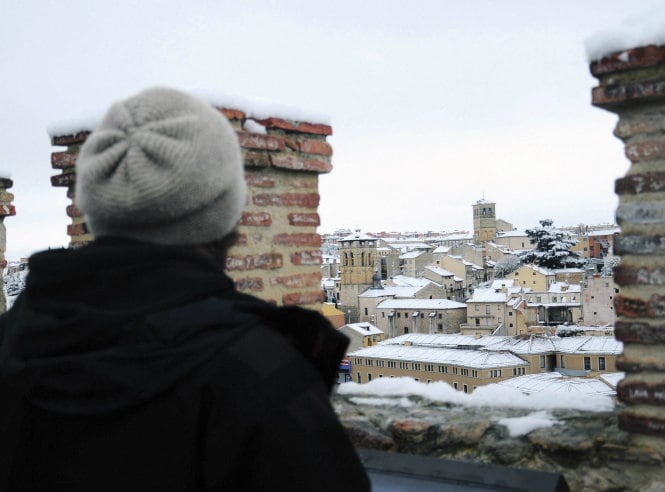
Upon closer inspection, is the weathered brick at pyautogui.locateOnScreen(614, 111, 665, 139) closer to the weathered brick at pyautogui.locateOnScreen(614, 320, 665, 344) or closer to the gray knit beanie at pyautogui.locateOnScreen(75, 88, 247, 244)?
the weathered brick at pyautogui.locateOnScreen(614, 320, 665, 344)

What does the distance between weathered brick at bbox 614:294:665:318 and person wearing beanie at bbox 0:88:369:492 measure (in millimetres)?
1592

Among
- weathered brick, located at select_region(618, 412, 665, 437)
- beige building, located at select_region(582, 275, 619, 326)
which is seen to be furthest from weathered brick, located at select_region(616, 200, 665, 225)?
beige building, located at select_region(582, 275, 619, 326)

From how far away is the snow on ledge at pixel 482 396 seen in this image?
105 inches

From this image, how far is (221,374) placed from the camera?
896mm

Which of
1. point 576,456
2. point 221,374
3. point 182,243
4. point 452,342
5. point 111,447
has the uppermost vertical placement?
point 182,243

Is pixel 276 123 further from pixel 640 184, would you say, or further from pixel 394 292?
pixel 394 292

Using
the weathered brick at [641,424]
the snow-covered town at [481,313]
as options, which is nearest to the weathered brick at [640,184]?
the weathered brick at [641,424]

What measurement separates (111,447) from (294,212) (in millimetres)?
2450

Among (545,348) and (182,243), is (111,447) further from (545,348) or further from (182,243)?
(545,348)

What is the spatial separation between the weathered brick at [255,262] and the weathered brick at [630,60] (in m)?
1.70

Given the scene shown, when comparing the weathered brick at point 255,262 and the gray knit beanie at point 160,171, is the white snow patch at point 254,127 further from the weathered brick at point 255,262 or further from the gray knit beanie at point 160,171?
the gray knit beanie at point 160,171

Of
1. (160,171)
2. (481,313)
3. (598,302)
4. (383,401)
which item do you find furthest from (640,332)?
(481,313)

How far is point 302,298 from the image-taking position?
3.35 metres

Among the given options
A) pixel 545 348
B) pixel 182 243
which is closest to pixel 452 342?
pixel 545 348
